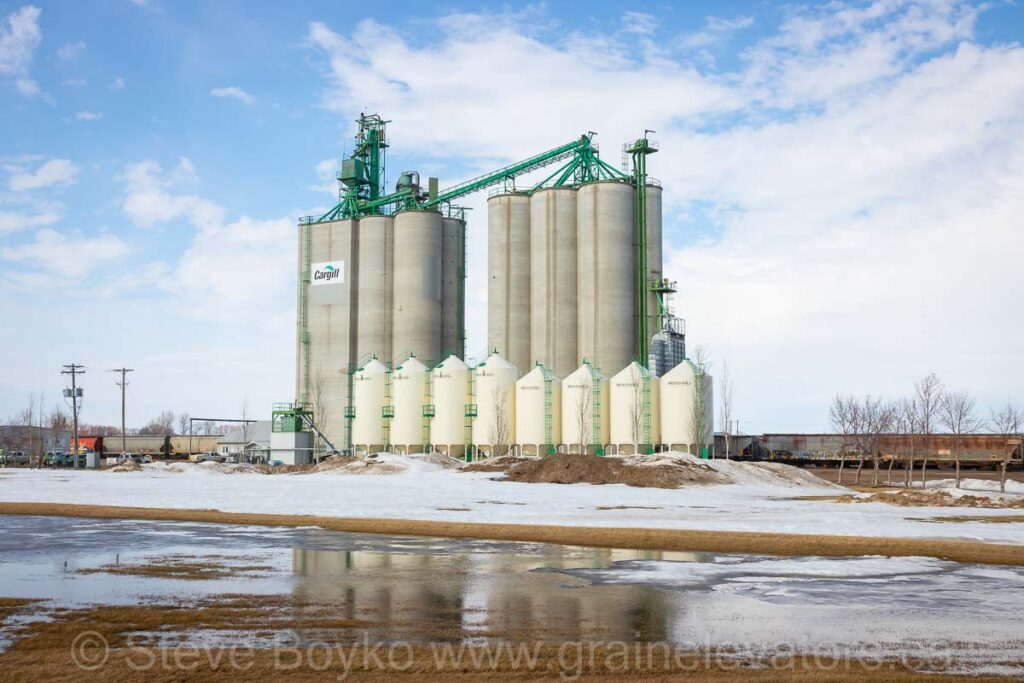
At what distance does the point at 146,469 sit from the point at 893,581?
6405cm

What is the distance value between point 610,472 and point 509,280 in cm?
3240

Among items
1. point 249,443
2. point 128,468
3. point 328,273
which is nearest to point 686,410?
point 328,273

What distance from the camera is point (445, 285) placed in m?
→ 87.6

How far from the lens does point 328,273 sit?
87.1m

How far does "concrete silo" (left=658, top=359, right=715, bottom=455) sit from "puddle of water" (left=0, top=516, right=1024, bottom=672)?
46.1 metres

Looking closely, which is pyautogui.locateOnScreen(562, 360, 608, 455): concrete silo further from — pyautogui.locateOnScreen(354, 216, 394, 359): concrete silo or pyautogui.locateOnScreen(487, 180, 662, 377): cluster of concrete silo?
pyautogui.locateOnScreen(354, 216, 394, 359): concrete silo

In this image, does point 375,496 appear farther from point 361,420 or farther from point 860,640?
point 361,420

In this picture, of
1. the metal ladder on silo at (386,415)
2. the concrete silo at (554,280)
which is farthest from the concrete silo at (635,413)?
the metal ladder on silo at (386,415)

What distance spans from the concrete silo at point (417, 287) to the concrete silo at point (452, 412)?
9.68 m

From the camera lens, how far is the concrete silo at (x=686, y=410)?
65.6m

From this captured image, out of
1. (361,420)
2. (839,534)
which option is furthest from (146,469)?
(839,534)

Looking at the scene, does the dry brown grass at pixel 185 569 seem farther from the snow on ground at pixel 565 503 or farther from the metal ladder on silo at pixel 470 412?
the metal ladder on silo at pixel 470 412

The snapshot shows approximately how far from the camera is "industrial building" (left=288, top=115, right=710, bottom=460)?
235 ft

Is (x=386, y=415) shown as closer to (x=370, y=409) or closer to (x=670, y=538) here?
(x=370, y=409)
